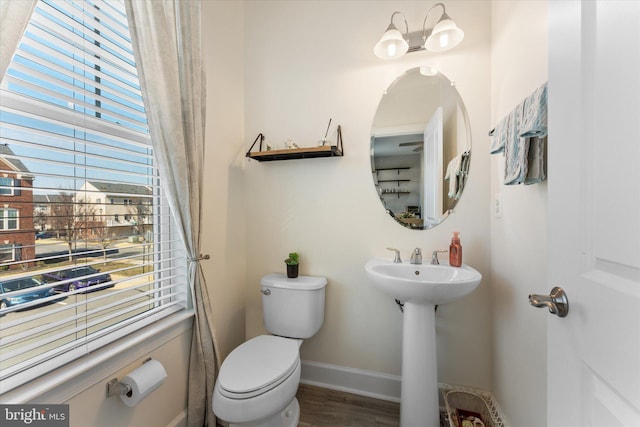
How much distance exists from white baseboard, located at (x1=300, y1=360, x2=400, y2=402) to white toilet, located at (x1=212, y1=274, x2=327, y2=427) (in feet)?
0.85

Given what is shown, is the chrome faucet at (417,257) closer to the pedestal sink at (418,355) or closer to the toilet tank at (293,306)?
the pedestal sink at (418,355)

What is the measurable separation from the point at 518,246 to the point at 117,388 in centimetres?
177

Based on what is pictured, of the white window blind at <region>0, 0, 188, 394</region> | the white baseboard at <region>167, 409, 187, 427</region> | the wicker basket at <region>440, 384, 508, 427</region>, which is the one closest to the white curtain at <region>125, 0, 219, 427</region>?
the white baseboard at <region>167, 409, 187, 427</region>

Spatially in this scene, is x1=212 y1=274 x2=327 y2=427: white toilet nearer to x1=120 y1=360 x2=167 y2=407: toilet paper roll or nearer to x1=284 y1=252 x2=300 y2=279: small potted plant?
x1=284 y1=252 x2=300 y2=279: small potted plant

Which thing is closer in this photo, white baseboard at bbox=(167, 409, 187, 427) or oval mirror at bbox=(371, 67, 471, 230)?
white baseboard at bbox=(167, 409, 187, 427)

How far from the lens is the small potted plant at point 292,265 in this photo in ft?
5.37

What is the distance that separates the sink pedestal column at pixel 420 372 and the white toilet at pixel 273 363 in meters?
0.56

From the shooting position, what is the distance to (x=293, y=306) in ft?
5.03

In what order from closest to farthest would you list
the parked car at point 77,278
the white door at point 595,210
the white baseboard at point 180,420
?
the white door at point 595,210, the parked car at point 77,278, the white baseboard at point 180,420

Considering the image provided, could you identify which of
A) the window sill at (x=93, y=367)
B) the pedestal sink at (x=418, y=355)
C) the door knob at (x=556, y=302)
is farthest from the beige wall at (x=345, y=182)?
the door knob at (x=556, y=302)

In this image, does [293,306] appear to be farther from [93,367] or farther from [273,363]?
[93,367]

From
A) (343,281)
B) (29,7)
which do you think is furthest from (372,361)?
(29,7)

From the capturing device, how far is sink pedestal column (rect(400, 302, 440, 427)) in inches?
48.9

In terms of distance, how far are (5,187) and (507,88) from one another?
6.56ft
